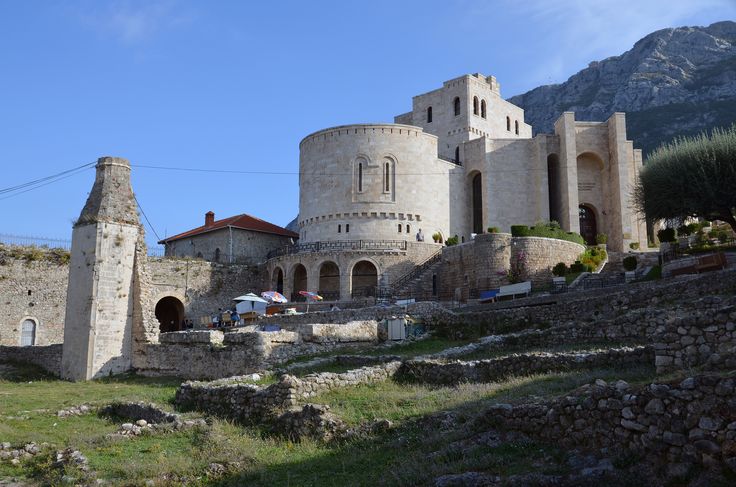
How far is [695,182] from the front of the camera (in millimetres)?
31062

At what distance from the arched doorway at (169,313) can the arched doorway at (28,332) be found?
944 centimetres

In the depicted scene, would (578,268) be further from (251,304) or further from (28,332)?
(28,332)

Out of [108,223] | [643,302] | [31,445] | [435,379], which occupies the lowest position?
[31,445]

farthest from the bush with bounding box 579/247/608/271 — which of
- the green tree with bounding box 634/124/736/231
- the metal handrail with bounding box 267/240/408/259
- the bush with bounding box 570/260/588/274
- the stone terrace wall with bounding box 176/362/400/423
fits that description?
the stone terrace wall with bounding box 176/362/400/423

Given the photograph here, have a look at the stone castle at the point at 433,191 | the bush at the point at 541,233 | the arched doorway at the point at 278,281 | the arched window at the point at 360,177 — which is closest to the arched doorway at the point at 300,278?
the stone castle at the point at 433,191

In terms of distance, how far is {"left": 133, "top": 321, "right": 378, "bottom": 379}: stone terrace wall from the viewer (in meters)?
20.6

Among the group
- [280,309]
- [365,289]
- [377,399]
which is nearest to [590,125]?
[365,289]

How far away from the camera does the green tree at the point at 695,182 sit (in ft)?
100

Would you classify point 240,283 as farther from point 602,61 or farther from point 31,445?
point 602,61

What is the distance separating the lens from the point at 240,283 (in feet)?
145

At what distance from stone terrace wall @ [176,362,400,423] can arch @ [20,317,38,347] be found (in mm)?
22329

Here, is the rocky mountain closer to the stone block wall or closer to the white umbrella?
the white umbrella

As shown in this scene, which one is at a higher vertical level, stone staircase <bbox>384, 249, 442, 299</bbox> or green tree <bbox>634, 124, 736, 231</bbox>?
green tree <bbox>634, 124, 736, 231</bbox>

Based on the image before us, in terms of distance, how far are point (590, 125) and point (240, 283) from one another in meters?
26.7
